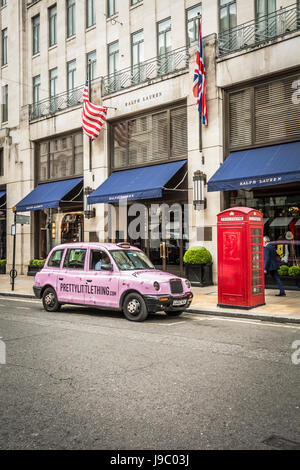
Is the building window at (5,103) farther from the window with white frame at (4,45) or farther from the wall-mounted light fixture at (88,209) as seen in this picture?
the wall-mounted light fixture at (88,209)

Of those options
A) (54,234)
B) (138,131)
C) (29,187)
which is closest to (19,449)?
(138,131)

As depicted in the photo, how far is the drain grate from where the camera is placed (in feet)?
11.8

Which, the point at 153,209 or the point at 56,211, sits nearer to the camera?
the point at 153,209

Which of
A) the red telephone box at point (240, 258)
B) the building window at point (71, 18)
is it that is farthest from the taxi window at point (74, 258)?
the building window at point (71, 18)

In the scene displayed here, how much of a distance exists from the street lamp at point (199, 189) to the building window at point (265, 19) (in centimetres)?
528

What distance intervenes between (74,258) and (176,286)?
2.98 metres

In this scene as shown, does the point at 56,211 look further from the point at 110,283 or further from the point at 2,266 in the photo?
the point at 110,283

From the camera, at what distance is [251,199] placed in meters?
16.5

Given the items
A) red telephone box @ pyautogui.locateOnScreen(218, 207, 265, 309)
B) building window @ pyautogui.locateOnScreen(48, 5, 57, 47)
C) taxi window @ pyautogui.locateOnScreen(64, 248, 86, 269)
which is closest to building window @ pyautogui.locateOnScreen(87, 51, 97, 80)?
building window @ pyautogui.locateOnScreen(48, 5, 57, 47)

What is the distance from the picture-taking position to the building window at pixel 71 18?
950 inches

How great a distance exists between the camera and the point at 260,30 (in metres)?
16.0

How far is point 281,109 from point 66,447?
47.0 ft

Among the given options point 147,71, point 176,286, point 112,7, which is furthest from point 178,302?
point 112,7

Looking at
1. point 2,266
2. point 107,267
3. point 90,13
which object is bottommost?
point 2,266
